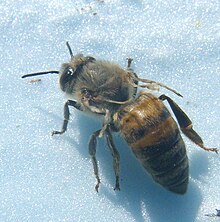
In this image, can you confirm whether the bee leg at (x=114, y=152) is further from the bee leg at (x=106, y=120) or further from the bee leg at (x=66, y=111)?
the bee leg at (x=66, y=111)

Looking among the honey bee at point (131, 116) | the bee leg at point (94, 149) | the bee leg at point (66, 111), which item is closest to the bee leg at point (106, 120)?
the honey bee at point (131, 116)

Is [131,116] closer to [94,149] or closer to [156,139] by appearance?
[156,139]

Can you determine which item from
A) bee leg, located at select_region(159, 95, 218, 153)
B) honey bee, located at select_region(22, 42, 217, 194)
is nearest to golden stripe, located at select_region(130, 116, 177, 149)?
honey bee, located at select_region(22, 42, 217, 194)

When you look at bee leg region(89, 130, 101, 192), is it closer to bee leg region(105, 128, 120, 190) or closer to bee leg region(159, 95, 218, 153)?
bee leg region(105, 128, 120, 190)

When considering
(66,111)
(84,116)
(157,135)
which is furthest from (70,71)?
(157,135)

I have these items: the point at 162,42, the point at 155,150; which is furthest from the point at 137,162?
the point at 162,42
